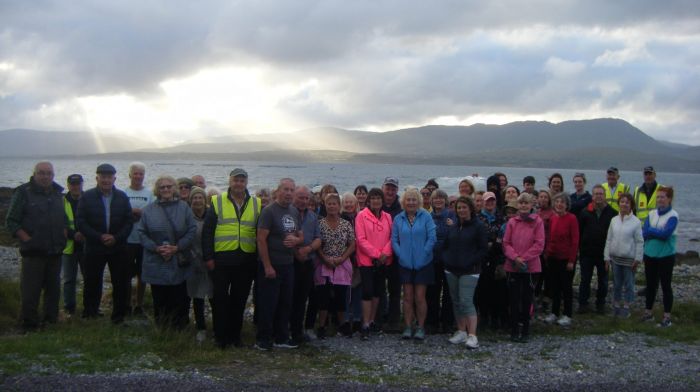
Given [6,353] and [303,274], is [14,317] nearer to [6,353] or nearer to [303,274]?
[6,353]

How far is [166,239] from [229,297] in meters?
1.16

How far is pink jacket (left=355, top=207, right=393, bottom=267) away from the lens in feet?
26.6

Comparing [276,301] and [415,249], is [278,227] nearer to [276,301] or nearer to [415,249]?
[276,301]

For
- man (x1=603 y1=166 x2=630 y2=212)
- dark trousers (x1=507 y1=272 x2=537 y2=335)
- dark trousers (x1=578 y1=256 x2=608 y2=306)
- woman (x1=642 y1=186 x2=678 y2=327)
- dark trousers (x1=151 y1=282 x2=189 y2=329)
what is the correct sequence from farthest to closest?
man (x1=603 y1=166 x2=630 y2=212)
dark trousers (x1=578 y1=256 x2=608 y2=306)
woman (x1=642 y1=186 x2=678 y2=327)
dark trousers (x1=507 y1=272 x2=537 y2=335)
dark trousers (x1=151 y1=282 x2=189 y2=329)

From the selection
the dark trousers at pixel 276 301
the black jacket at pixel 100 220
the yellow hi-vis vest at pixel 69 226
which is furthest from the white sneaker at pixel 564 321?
the yellow hi-vis vest at pixel 69 226

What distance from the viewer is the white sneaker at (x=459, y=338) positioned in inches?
314

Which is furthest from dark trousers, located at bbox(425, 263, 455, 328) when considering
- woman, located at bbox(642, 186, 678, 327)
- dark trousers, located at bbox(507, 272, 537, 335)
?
woman, located at bbox(642, 186, 678, 327)

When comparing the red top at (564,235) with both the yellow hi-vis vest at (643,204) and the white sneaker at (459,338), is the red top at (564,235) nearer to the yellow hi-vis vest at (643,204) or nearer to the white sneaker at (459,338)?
the yellow hi-vis vest at (643,204)

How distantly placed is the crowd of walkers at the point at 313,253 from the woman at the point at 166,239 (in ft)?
0.05

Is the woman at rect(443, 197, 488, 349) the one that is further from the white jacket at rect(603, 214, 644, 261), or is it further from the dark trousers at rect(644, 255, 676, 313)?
the dark trousers at rect(644, 255, 676, 313)

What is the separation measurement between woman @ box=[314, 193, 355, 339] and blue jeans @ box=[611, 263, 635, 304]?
4.85 meters

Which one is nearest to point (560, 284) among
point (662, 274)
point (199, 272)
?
point (662, 274)

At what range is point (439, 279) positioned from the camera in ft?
28.5

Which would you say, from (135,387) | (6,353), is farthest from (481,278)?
(6,353)
